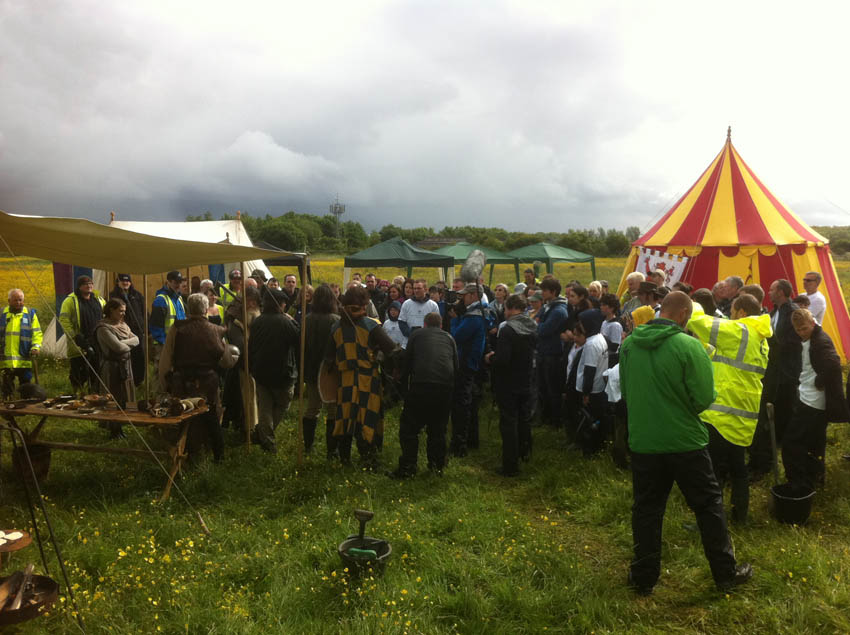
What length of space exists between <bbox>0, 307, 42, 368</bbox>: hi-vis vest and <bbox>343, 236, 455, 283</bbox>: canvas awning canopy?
713 cm

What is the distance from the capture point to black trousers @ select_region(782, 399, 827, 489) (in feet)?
14.9

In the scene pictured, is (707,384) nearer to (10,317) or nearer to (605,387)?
(605,387)

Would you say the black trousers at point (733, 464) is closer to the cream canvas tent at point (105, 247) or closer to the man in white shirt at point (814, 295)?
the cream canvas tent at point (105, 247)

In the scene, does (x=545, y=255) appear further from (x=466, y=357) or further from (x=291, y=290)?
(x=466, y=357)

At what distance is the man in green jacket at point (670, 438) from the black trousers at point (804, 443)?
1.35 metres

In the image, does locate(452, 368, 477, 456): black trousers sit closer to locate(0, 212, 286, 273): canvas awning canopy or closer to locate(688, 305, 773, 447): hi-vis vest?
locate(0, 212, 286, 273): canvas awning canopy

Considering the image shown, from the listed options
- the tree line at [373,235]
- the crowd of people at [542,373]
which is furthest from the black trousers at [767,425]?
the tree line at [373,235]

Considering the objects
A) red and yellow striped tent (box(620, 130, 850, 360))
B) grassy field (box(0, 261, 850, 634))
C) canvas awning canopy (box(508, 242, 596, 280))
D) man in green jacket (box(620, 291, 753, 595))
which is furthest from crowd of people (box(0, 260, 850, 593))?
canvas awning canopy (box(508, 242, 596, 280))

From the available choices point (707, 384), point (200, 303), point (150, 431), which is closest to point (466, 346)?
point (200, 303)

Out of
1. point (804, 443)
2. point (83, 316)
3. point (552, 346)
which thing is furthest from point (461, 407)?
point (83, 316)

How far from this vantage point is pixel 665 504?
11.5 ft

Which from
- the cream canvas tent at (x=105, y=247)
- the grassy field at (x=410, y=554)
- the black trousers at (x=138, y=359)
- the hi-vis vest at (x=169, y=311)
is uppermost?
the cream canvas tent at (x=105, y=247)

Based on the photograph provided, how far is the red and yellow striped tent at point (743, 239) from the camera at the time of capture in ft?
33.5

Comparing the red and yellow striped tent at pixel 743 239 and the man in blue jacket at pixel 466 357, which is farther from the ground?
the red and yellow striped tent at pixel 743 239
